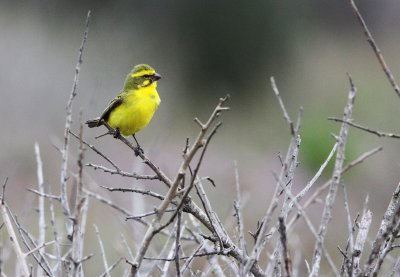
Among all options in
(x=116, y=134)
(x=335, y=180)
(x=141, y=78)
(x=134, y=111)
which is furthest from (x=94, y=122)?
(x=335, y=180)

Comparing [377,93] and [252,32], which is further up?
[252,32]

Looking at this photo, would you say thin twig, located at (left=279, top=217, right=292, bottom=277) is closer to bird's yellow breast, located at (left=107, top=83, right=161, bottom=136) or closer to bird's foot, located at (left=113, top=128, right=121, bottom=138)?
bird's foot, located at (left=113, top=128, right=121, bottom=138)

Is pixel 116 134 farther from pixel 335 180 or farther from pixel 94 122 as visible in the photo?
pixel 335 180

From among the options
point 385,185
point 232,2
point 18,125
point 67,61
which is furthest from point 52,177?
point 232,2

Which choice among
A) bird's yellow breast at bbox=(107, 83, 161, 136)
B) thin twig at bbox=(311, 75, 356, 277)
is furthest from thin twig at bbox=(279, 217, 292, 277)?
bird's yellow breast at bbox=(107, 83, 161, 136)

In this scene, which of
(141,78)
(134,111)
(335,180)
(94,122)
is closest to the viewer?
(335,180)

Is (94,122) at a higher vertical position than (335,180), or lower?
lower

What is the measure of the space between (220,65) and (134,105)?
15.0 metres

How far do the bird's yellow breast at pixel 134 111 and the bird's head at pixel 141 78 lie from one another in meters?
0.04

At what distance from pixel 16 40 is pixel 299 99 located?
6539 mm

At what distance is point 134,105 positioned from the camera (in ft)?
12.8

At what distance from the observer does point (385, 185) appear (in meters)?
11.4

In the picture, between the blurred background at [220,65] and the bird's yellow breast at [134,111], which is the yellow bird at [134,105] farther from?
the blurred background at [220,65]

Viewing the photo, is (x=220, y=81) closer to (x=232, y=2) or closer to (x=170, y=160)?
(x=232, y=2)
